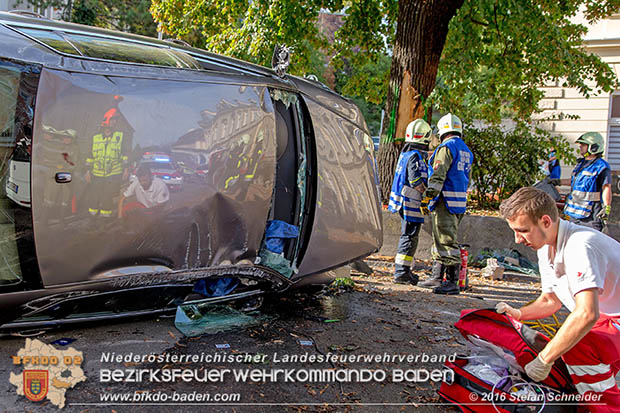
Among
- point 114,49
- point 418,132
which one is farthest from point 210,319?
point 418,132

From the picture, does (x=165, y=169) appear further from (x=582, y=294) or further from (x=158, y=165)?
(x=582, y=294)

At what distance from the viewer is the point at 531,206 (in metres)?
2.64

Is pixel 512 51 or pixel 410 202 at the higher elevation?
pixel 512 51

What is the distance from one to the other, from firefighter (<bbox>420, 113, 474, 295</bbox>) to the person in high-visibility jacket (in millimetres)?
3865

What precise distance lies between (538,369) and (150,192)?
86.5 inches

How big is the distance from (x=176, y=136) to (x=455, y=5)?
253 inches

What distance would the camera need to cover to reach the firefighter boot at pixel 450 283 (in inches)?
229

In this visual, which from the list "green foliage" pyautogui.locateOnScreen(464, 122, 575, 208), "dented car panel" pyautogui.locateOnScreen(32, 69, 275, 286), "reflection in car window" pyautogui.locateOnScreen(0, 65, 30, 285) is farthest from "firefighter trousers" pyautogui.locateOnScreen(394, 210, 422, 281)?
"reflection in car window" pyautogui.locateOnScreen(0, 65, 30, 285)

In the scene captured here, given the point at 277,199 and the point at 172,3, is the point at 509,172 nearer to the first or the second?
the point at 277,199

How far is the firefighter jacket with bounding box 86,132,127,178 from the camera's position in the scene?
283 cm

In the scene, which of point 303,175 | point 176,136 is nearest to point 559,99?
point 303,175

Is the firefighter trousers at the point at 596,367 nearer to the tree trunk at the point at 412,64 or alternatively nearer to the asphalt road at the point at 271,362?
the asphalt road at the point at 271,362

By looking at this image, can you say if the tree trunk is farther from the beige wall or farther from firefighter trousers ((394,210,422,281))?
the beige wall

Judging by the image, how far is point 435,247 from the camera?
6.06 m
